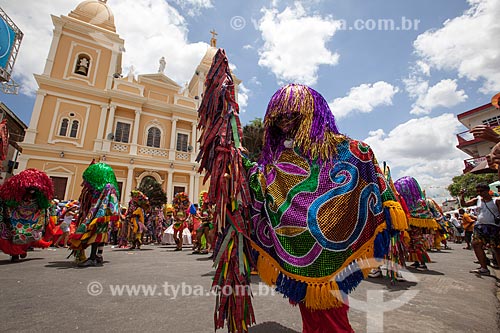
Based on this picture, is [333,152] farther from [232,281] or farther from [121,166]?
[121,166]

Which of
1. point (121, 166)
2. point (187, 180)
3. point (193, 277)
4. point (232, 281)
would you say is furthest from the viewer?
point (187, 180)

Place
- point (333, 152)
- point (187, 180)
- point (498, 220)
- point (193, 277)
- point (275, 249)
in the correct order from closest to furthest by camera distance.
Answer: point (275, 249) < point (333, 152) < point (193, 277) < point (498, 220) < point (187, 180)

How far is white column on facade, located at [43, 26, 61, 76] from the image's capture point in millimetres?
16312

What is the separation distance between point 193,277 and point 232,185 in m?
3.06

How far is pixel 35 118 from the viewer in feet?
50.4

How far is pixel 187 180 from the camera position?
19.4 metres

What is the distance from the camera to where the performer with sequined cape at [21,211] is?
503cm

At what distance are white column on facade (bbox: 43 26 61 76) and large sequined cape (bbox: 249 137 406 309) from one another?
70.5 ft

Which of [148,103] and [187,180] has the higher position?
[148,103]

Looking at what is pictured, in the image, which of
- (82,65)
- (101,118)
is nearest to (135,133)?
(101,118)

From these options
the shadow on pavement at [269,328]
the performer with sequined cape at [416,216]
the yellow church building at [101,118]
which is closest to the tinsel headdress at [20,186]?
the shadow on pavement at [269,328]

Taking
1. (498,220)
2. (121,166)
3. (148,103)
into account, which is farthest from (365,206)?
(148,103)

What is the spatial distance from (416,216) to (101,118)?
1984 centimetres

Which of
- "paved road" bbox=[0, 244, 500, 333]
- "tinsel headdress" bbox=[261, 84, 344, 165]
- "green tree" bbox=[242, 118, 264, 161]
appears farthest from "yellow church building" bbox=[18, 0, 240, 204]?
"tinsel headdress" bbox=[261, 84, 344, 165]
